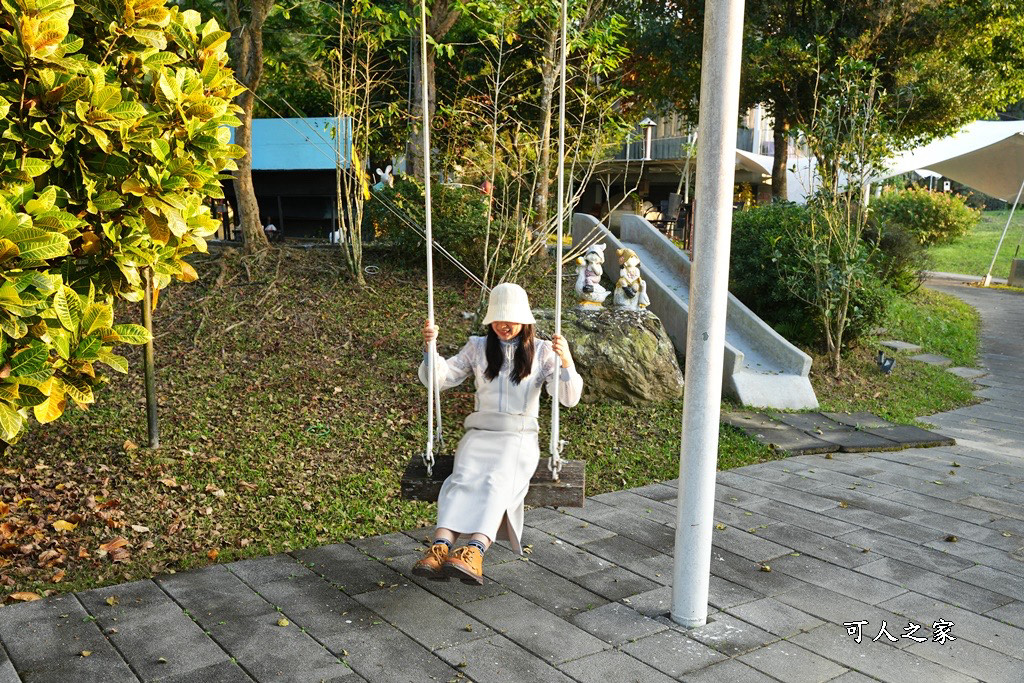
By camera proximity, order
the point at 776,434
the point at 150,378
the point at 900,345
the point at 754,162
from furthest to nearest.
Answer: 1. the point at 754,162
2. the point at 900,345
3. the point at 776,434
4. the point at 150,378

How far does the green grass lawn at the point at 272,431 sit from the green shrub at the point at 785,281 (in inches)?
24.1

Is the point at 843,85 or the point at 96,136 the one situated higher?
the point at 843,85

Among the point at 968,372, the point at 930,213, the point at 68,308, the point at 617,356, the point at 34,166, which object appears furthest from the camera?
the point at 930,213

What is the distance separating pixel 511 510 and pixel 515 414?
1.84 feet

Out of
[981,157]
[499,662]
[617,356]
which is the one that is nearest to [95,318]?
[499,662]

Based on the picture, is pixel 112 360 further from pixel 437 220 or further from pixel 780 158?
pixel 780 158

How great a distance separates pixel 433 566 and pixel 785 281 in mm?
7268

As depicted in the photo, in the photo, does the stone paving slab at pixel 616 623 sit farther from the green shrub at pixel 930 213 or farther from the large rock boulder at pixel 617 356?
the green shrub at pixel 930 213

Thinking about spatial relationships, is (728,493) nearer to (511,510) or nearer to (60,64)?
(511,510)

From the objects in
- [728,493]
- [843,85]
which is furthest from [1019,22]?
[728,493]

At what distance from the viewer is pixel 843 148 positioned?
1040 cm

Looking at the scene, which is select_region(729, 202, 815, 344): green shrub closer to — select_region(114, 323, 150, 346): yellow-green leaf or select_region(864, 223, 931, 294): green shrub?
select_region(864, 223, 931, 294): green shrub

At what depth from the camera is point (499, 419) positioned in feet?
16.2

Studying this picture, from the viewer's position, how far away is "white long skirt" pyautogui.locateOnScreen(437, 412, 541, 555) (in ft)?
14.8
